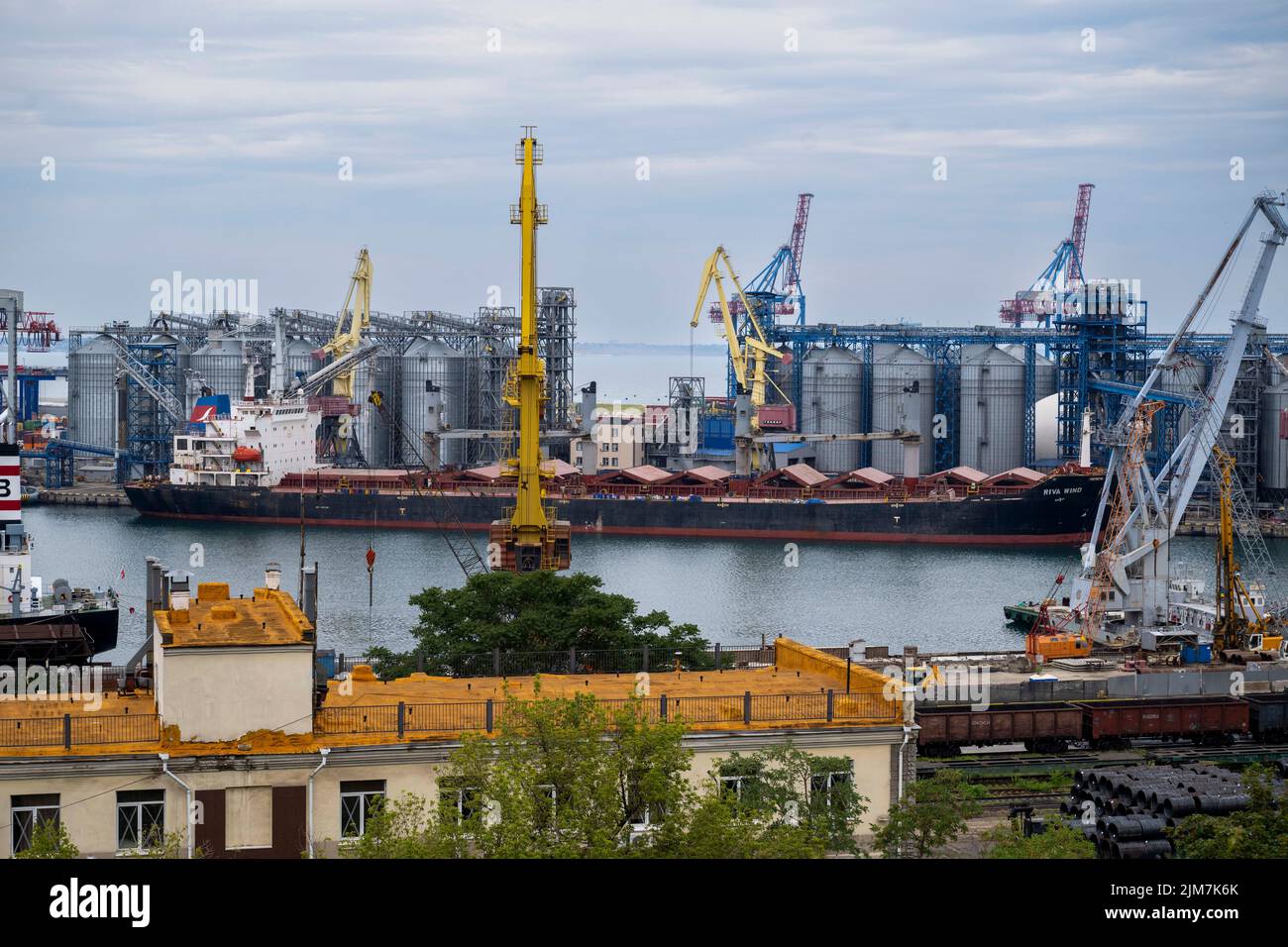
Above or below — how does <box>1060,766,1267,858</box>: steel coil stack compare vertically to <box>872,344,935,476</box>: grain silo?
below

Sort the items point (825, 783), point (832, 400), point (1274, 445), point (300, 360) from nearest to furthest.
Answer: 1. point (825, 783)
2. point (1274, 445)
3. point (832, 400)
4. point (300, 360)

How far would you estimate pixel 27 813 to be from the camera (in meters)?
10.2

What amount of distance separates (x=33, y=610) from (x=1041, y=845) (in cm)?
1927

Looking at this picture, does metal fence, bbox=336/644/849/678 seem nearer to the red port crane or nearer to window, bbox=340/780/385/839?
window, bbox=340/780/385/839

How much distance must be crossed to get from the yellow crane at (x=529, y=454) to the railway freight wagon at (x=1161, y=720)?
10.7 meters

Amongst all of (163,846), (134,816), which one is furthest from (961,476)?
(163,846)

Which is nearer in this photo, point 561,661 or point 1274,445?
point 561,661

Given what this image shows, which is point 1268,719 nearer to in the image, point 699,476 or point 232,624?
point 232,624

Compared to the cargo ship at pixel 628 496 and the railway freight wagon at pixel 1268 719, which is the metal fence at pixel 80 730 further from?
the cargo ship at pixel 628 496

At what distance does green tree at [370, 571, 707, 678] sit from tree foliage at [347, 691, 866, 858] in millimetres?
8610

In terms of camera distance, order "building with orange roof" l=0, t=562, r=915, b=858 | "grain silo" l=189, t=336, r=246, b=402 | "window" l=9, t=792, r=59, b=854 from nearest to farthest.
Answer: "window" l=9, t=792, r=59, b=854
"building with orange roof" l=0, t=562, r=915, b=858
"grain silo" l=189, t=336, r=246, b=402

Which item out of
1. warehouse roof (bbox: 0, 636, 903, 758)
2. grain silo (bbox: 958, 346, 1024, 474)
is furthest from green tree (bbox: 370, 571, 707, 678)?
grain silo (bbox: 958, 346, 1024, 474)

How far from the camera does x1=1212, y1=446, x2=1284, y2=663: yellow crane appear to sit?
1006 inches
